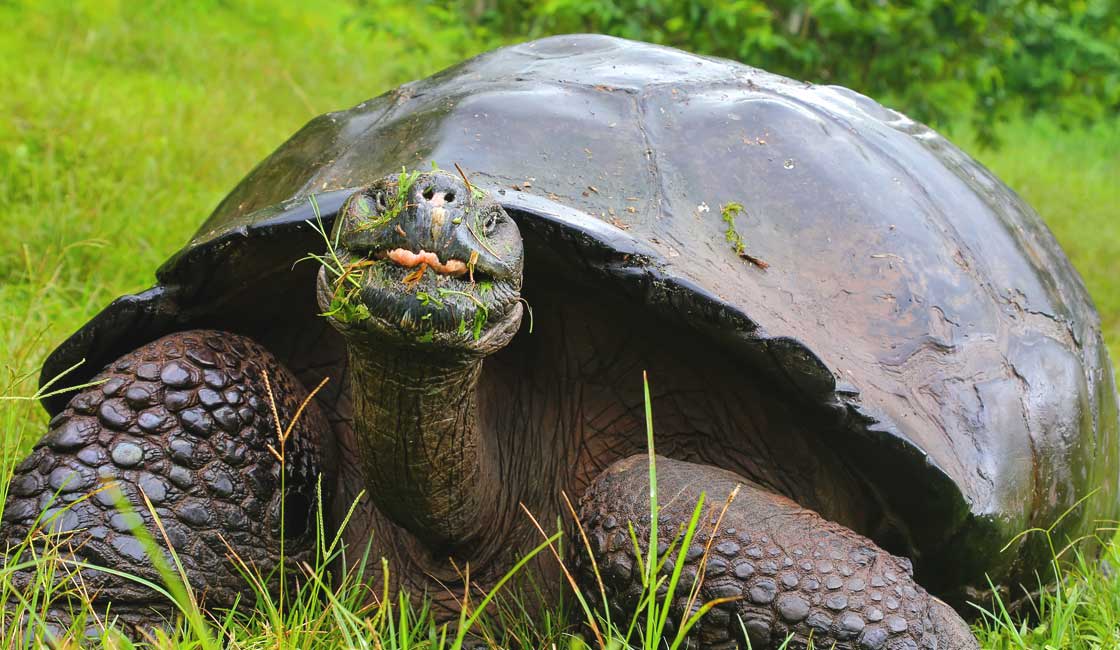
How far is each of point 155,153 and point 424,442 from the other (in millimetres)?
3745

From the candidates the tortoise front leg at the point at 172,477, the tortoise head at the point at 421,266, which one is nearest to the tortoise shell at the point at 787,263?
the tortoise front leg at the point at 172,477

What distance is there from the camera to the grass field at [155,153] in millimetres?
3127

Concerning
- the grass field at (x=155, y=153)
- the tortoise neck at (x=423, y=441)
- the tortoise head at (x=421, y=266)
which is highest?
the tortoise head at (x=421, y=266)

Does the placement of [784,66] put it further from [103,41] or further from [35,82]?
[103,41]

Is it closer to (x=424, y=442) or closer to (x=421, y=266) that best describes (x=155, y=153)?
(x=424, y=442)

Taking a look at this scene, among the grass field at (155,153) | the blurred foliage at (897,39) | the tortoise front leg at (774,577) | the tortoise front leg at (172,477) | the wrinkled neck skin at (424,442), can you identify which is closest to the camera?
the wrinkled neck skin at (424,442)

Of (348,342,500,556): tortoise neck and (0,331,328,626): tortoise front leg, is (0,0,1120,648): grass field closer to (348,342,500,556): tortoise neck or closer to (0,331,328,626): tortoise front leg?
(0,331,328,626): tortoise front leg

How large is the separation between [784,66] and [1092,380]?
379 centimetres

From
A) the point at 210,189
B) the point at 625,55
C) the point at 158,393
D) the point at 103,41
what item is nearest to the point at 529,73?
the point at 625,55

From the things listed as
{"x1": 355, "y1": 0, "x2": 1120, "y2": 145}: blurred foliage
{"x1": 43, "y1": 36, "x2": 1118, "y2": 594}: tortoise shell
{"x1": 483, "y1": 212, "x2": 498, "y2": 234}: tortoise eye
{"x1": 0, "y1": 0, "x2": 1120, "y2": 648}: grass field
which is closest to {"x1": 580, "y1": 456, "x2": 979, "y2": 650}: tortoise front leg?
{"x1": 43, "y1": 36, "x2": 1118, "y2": 594}: tortoise shell

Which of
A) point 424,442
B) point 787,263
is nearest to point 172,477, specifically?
point 424,442

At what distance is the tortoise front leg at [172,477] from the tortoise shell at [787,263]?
0.15 meters

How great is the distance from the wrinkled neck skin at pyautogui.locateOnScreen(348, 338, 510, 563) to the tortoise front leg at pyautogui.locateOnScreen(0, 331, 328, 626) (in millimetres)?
220

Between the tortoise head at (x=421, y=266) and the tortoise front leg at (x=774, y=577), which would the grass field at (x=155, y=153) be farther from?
the tortoise head at (x=421, y=266)
